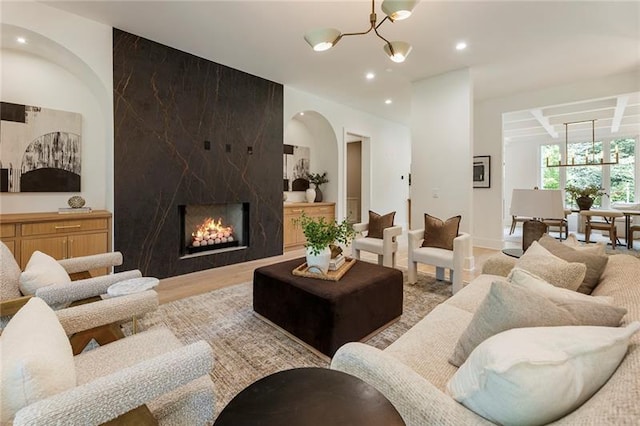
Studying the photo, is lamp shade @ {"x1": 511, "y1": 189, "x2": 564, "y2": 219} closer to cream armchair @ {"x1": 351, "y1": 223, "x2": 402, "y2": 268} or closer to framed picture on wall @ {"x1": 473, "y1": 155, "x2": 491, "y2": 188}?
cream armchair @ {"x1": 351, "y1": 223, "x2": 402, "y2": 268}

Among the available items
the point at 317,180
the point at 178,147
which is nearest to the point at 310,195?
the point at 317,180

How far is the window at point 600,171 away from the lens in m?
7.72

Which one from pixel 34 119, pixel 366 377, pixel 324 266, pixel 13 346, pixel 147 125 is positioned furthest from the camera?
pixel 147 125

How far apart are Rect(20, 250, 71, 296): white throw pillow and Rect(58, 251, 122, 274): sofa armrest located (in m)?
0.34

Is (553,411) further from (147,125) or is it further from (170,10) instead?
(147,125)

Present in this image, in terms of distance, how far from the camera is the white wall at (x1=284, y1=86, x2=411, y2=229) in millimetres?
5719

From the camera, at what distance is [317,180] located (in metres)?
6.42

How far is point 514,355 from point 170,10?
3.91 metres

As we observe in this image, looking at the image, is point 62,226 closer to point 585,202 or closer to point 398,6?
point 398,6

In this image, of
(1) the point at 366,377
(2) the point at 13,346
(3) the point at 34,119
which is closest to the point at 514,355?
(1) the point at 366,377

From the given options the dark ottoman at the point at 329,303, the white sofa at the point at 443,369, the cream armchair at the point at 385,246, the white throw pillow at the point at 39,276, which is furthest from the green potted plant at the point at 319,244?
the white throw pillow at the point at 39,276

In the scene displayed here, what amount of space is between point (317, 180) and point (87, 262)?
4.58 metres

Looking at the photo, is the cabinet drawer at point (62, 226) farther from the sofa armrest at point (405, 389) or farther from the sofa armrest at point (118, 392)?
the sofa armrest at point (405, 389)

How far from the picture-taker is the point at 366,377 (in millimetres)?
1061
